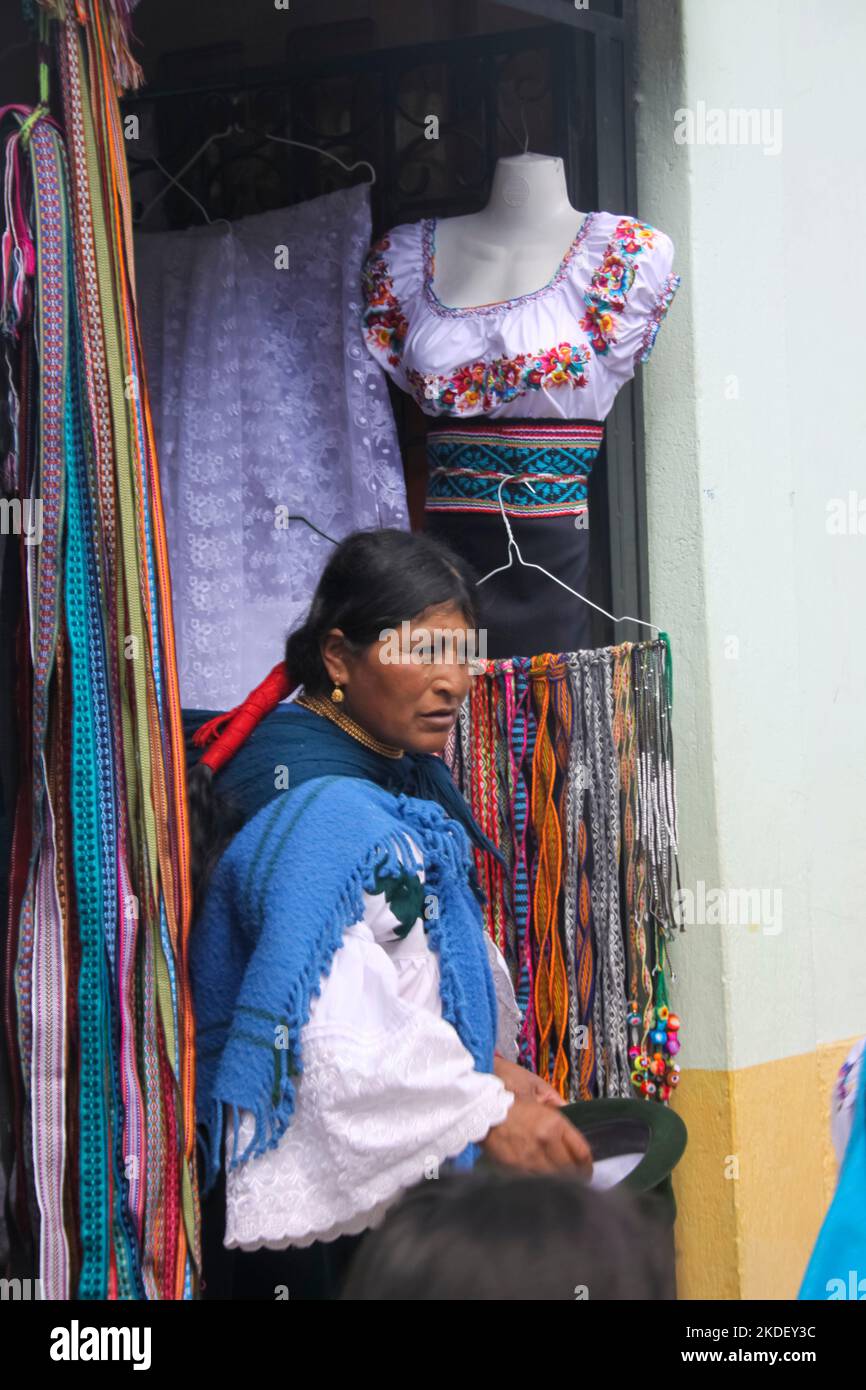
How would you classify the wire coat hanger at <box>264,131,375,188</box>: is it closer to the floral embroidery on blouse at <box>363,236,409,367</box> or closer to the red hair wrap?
the floral embroidery on blouse at <box>363,236,409,367</box>

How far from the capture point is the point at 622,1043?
3.51 metres

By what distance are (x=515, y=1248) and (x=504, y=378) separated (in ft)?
7.49

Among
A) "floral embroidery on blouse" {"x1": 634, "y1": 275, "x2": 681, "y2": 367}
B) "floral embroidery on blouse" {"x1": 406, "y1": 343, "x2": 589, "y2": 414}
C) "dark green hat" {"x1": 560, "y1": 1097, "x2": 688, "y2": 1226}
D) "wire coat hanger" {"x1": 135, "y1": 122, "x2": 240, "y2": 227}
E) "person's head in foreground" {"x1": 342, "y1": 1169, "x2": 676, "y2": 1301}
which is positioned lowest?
"dark green hat" {"x1": 560, "y1": 1097, "x2": 688, "y2": 1226}

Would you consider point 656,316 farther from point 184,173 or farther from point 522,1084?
point 522,1084

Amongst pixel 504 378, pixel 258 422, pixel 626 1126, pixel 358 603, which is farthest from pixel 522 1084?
pixel 258 422

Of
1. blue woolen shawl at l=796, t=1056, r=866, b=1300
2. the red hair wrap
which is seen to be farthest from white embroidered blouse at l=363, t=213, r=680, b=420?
blue woolen shawl at l=796, t=1056, r=866, b=1300

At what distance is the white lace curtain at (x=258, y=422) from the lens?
349cm

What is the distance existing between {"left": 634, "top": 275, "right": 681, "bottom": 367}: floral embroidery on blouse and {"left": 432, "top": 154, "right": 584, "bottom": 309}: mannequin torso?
203 millimetres

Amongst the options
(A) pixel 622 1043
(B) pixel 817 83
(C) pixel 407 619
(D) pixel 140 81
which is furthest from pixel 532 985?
(B) pixel 817 83

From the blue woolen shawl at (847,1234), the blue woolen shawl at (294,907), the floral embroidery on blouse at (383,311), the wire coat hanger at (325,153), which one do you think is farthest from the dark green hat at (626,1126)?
the wire coat hanger at (325,153)

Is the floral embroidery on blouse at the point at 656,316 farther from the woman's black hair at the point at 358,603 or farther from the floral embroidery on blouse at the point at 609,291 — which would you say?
the woman's black hair at the point at 358,603

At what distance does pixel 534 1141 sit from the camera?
241 cm

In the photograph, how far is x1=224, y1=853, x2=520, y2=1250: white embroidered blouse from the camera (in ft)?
7.63

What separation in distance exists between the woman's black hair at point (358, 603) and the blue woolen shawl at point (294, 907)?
52mm
